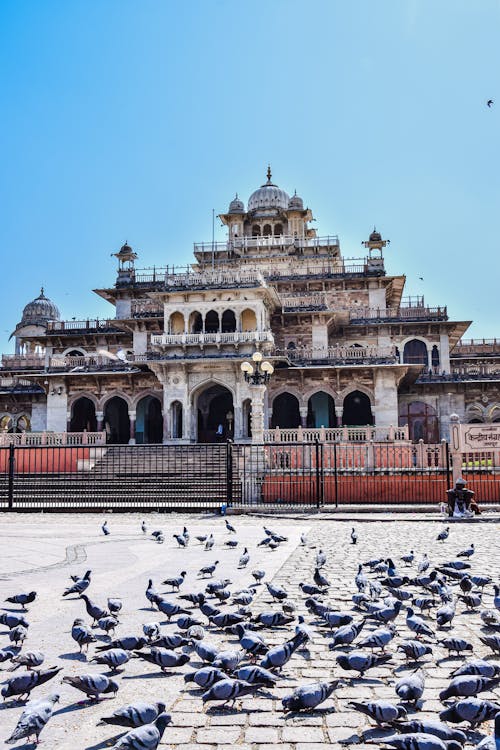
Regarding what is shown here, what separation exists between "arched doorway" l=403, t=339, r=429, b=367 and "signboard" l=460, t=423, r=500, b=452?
1905 cm

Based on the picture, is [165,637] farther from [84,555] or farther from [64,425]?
[64,425]

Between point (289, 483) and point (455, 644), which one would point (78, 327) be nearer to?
point (289, 483)

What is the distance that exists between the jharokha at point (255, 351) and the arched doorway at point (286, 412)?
3.5 inches

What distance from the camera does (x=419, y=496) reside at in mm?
18734

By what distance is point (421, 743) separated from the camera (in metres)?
2.72

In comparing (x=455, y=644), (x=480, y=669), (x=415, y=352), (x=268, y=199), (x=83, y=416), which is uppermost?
(x=268, y=199)

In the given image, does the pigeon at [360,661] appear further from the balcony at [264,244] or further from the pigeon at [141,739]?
the balcony at [264,244]

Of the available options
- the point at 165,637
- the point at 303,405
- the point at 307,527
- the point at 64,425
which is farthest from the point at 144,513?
the point at 64,425

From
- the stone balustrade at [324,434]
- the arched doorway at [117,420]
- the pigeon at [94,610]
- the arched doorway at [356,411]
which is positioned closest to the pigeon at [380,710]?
the pigeon at [94,610]

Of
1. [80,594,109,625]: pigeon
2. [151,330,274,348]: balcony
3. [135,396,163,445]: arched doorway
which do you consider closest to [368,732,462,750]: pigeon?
[80,594,109,625]: pigeon

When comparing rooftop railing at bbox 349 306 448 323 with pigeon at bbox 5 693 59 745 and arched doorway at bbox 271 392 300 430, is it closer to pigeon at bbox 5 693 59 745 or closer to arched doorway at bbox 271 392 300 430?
arched doorway at bbox 271 392 300 430

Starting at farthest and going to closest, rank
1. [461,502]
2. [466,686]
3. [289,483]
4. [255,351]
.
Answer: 1. [255,351]
2. [289,483]
3. [461,502]
4. [466,686]

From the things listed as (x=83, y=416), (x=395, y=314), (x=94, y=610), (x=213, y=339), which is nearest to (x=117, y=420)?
(x=83, y=416)

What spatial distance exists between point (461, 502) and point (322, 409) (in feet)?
64.7
